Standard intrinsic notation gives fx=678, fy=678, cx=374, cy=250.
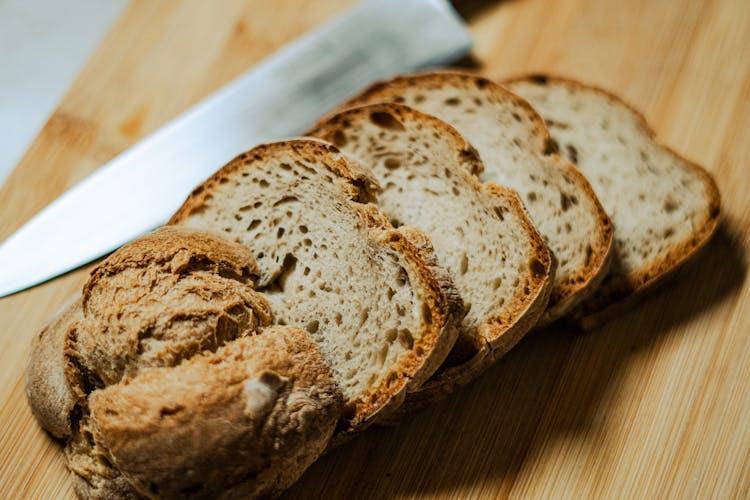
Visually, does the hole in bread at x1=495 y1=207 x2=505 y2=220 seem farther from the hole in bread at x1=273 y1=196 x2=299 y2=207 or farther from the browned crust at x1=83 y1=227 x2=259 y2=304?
the browned crust at x1=83 y1=227 x2=259 y2=304

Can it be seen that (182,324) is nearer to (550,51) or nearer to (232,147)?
(232,147)

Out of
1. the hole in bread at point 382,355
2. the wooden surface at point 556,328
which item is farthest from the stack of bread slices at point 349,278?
the wooden surface at point 556,328

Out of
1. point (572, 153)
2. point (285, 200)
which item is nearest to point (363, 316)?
point (285, 200)

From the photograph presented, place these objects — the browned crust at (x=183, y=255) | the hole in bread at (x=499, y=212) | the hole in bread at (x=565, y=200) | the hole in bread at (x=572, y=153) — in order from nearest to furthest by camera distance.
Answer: the browned crust at (x=183, y=255) → the hole in bread at (x=499, y=212) → the hole in bread at (x=565, y=200) → the hole in bread at (x=572, y=153)

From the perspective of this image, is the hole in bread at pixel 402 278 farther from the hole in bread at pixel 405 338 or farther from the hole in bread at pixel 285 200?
the hole in bread at pixel 285 200

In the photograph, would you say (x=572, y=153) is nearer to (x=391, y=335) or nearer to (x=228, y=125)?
(x=391, y=335)

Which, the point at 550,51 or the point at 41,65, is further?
the point at 41,65

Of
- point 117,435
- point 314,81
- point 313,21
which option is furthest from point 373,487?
point 313,21
